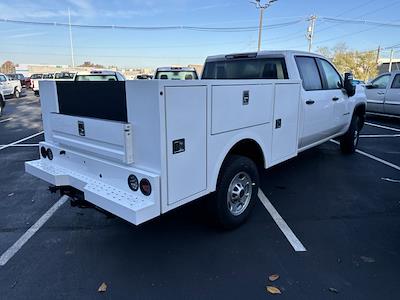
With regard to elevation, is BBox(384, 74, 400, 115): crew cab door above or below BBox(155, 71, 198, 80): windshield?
below

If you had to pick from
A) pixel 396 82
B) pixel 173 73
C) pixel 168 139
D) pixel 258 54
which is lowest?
pixel 168 139

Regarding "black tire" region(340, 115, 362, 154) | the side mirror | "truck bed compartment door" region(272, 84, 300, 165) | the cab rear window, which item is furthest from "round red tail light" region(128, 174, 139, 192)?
"black tire" region(340, 115, 362, 154)

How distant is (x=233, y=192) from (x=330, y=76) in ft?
11.5

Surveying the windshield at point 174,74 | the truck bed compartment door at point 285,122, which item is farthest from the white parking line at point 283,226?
the windshield at point 174,74

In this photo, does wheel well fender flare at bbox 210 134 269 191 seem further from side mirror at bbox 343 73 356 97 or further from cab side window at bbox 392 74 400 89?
cab side window at bbox 392 74 400 89

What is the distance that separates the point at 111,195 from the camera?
2.82 meters

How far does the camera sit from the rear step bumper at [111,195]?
8.44 feet

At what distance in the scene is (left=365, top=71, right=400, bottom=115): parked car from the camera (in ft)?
39.7

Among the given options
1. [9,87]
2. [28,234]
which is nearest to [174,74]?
[28,234]

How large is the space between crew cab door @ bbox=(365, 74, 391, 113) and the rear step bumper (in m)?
12.6

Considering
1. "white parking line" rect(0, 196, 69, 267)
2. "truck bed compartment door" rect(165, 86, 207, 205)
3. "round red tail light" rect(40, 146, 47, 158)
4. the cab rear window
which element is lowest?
"white parking line" rect(0, 196, 69, 267)

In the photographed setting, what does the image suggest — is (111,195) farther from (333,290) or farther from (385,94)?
(385,94)

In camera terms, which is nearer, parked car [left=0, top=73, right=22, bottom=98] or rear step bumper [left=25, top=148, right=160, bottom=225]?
rear step bumper [left=25, top=148, right=160, bottom=225]

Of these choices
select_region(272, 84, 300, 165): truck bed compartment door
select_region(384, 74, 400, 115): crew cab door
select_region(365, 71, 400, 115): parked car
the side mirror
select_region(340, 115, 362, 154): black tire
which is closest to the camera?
select_region(272, 84, 300, 165): truck bed compartment door
